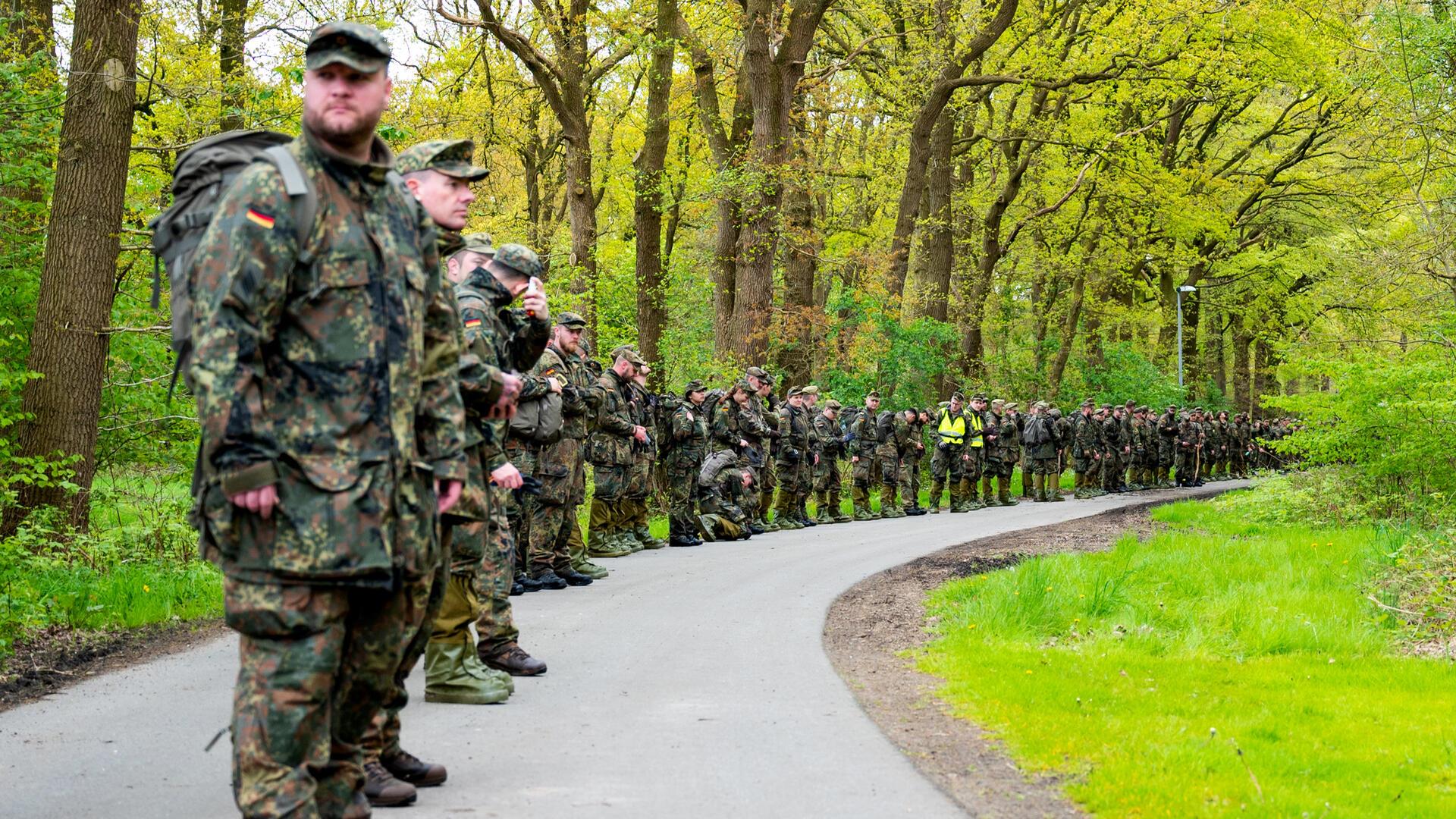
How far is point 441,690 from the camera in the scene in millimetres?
6691

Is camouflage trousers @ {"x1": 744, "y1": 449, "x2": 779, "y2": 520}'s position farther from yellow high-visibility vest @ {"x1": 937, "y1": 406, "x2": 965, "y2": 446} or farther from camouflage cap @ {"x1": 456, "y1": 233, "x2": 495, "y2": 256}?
camouflage cap @ {"x1": 456, "y1": 233, "x2": 495, "y2": 256}

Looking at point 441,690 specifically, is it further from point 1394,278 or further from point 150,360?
point 1394,278

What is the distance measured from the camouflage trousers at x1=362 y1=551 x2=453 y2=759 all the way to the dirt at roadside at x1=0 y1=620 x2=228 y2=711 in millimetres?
2795

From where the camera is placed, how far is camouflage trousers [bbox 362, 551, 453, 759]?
175 inches

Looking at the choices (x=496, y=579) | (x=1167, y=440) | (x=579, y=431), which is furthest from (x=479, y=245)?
(x=1167, y=440)

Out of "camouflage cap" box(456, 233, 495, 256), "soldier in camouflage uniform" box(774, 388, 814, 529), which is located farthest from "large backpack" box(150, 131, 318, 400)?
"soldier in camouflage uniform" box(774, 388, 814, 529)

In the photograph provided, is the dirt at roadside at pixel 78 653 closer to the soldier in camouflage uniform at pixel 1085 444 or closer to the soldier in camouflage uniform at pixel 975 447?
the soldier in camouflage uniform at pixel 975 447

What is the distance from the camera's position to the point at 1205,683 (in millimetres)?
7828

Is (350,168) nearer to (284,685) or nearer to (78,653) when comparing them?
(284,685)

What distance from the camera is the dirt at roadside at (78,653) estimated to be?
701 centimetres

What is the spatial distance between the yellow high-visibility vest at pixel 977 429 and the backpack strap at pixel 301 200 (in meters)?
21.7

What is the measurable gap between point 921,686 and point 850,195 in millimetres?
32555

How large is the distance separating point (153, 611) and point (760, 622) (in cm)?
449

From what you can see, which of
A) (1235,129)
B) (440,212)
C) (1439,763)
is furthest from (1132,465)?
(440,212)
